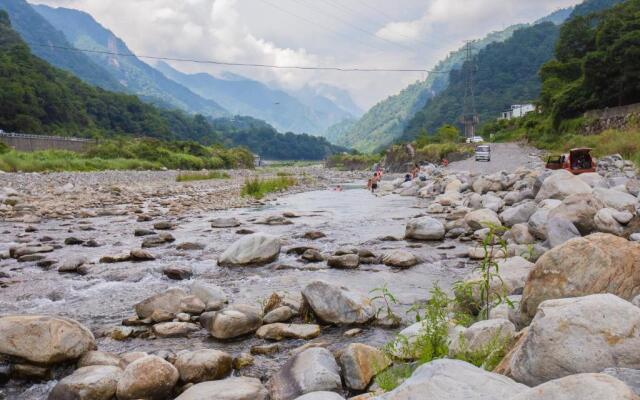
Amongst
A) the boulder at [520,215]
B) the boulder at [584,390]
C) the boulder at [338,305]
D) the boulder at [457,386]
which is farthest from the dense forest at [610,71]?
the boulder at [584,390]

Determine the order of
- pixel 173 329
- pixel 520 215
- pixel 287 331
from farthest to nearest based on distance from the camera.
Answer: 1. pixel 520 215
2. pixel 173 329
3. pixel 287 331

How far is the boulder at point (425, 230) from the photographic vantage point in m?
11.5

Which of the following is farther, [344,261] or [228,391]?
[344,261]

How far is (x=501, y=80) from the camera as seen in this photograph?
148m

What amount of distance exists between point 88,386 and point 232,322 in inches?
69.4

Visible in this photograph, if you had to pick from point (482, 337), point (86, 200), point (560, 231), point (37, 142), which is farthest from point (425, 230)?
point (37, 142)

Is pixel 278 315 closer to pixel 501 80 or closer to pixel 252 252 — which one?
pixel 252 252

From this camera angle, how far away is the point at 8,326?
178 inches

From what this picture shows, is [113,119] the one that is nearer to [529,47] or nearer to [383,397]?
[383,397]

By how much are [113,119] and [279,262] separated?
99116mm

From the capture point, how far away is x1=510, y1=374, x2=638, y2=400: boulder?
6.90 ft

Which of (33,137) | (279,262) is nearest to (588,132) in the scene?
(279,262)

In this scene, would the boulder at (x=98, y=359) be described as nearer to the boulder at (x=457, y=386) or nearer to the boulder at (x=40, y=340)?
the boulder at (x=40, y=340)

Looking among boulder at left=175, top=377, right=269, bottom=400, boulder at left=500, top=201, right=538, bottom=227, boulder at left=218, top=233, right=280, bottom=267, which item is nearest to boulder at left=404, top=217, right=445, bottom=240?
boulder at left=500, top=201, right=538, bottom=227
